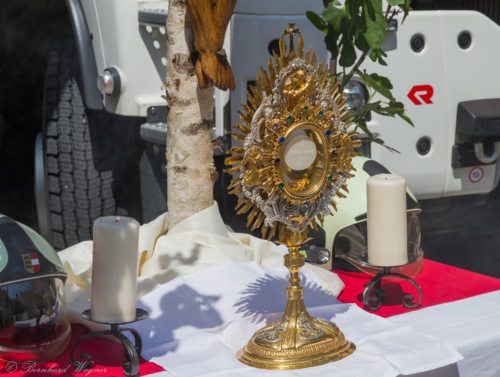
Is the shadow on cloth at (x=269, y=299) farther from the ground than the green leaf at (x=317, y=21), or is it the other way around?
the green leaf at (x=317, y=21)

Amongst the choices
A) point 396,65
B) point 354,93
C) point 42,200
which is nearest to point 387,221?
point 354,93

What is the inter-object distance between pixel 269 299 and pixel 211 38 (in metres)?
0.51

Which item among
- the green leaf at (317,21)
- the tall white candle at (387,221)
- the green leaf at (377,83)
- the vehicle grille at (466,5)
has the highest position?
the vehicle grille at (466,5)

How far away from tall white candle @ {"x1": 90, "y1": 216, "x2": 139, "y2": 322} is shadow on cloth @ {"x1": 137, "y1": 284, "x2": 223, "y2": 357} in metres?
0.16

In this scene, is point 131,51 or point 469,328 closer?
point 469,328

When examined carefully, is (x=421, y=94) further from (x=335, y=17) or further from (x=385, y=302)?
(x=385, y=302)

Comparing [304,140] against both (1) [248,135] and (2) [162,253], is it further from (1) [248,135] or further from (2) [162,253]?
(2) [162,253]

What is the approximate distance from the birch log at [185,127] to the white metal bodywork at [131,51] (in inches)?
34.8

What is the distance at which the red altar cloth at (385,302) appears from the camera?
155cm

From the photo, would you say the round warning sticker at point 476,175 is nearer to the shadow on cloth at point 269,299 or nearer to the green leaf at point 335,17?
the green leaf at point 335,17

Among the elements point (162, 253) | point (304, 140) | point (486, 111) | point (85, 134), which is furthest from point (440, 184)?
point (304, 140)

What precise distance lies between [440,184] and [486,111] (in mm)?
283

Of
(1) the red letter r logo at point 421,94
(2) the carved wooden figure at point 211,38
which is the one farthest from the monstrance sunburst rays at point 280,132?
(1) the red letter r logo at point 421,94

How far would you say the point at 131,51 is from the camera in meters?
2.83
